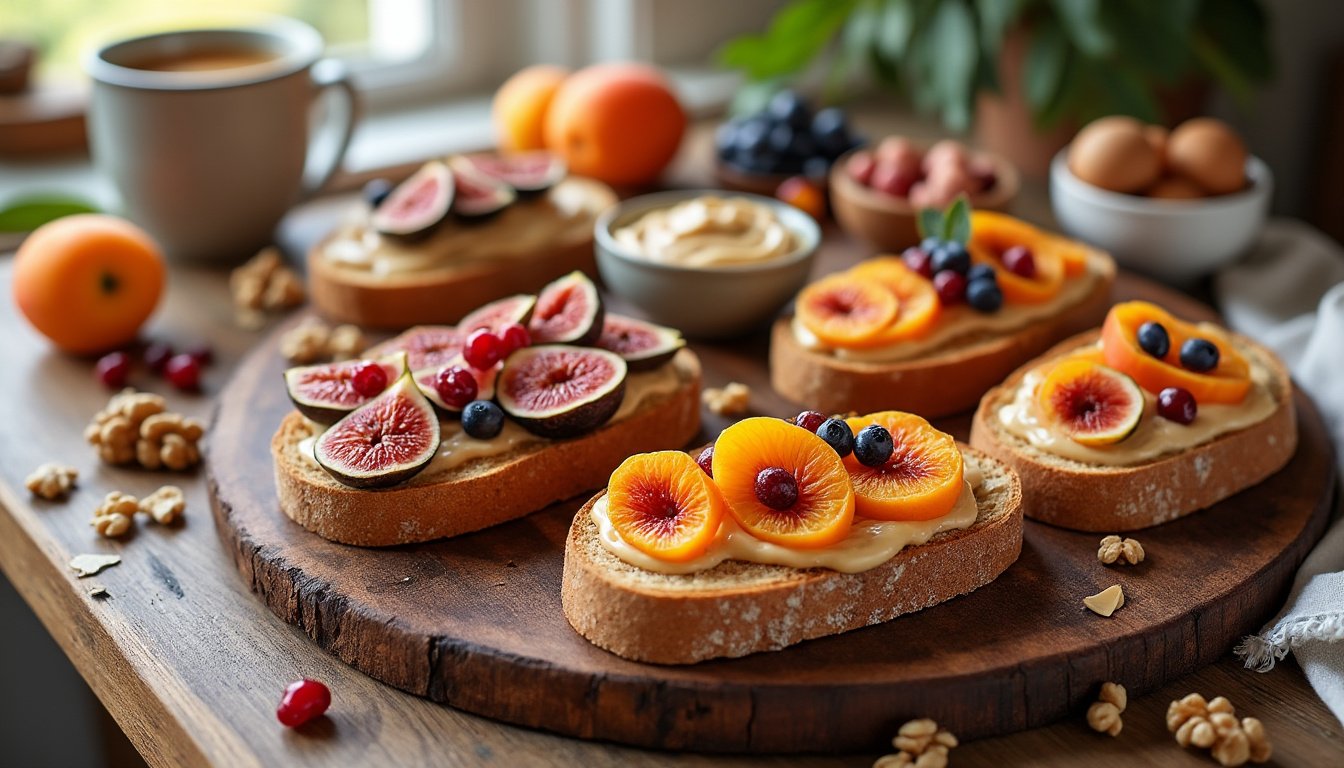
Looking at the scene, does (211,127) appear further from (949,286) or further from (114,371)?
(949,286)

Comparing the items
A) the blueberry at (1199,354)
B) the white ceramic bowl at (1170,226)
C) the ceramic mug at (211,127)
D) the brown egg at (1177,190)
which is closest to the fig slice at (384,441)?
the ceramic mug at (211,127)

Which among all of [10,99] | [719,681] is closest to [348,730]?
[719,681]

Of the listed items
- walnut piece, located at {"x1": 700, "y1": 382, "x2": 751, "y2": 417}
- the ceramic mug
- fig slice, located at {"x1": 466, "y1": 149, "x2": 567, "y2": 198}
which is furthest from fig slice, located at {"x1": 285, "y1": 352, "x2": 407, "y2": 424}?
the ceramic mug

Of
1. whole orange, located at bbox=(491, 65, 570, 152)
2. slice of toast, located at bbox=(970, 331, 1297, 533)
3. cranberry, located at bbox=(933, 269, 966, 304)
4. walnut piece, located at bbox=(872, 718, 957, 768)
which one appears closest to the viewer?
walnut piece, located at bbox=(872, 718, 957, 768)

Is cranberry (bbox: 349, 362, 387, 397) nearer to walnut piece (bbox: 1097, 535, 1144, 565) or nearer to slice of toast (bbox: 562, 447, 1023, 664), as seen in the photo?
slice of toast (bbox: 562, 447, 1023, 664)

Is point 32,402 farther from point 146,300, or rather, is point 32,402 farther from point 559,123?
point 559,123

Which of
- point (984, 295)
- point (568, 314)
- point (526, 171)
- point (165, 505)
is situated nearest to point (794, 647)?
point (568, 314)

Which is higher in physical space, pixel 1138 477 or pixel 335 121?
pixel 335 121
